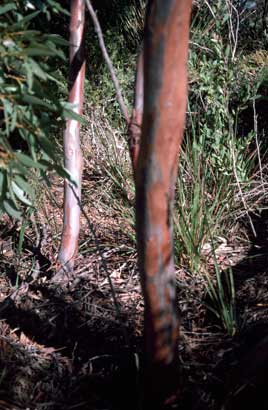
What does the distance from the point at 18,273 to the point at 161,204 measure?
1.95 metres

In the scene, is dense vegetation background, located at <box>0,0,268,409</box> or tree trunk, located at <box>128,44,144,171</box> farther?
dense vegetation background, located at <box>0,0,268,409</box>

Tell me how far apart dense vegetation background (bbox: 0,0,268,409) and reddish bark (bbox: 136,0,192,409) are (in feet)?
0.99

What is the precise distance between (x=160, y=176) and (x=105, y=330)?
134 centimetres

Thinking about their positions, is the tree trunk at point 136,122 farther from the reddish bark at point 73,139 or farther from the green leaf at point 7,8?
the reddish bark at point 73,139

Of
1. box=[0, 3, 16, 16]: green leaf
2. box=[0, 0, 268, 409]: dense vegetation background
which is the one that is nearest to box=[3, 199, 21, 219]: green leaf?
box=[0, 0, 268, 409]: dense vegetation background

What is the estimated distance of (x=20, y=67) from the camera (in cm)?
247

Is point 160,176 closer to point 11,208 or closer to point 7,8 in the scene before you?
point 11,208

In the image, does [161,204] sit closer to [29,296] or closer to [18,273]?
[29,296]

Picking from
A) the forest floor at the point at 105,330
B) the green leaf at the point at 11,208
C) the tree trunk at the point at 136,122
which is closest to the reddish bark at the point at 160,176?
the forest floor at the point at 105,330

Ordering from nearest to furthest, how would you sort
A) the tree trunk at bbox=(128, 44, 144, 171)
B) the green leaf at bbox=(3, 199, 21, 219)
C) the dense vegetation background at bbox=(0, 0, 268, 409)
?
the tree trunk at bbox=(128, 44, 144, 171) < the dense vegetation background at bbox=(0, 0, 268, 409) < the green leaf at bbox=(3, 199, 21, 219)

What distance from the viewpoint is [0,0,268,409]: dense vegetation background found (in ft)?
8.28

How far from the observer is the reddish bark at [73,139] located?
336 centimetres

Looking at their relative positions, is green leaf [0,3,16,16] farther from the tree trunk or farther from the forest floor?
the forest floor

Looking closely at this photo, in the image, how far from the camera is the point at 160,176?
191cm
